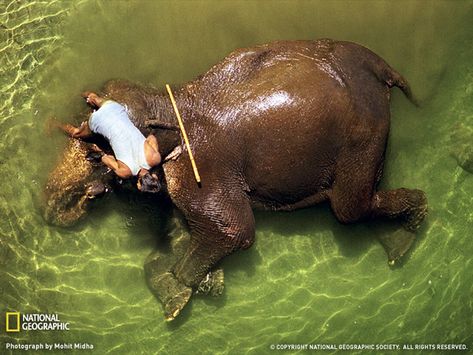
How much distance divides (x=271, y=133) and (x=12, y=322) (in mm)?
3326

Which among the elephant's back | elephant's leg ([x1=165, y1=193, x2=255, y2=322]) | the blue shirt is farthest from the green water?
the blue shirt

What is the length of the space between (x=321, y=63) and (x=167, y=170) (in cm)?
166

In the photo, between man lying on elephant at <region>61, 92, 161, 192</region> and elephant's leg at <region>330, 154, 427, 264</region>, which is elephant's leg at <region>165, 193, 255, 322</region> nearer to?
man lying on elephant at <region>61, 92, 161, 192</region>

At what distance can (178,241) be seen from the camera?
5945 millimetres

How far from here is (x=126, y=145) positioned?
4.74 metres

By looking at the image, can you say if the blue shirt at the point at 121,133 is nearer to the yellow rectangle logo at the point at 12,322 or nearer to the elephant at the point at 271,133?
the elephant at the point at 271,133

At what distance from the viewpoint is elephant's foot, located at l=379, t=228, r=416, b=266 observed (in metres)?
6.10

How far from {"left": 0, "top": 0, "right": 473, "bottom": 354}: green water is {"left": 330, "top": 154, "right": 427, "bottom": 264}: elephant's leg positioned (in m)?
0.19

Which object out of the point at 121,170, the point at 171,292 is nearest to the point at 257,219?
the point at 171,292

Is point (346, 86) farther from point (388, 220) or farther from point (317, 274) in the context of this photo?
point (317, 274)

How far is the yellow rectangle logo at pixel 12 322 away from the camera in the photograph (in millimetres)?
5914

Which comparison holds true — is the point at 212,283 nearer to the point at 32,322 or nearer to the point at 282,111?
the point at 32,322

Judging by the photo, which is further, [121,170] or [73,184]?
→ [73,184]

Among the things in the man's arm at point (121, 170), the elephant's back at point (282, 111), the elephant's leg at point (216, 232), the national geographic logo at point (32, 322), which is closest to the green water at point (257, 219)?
the national geographic logo at point (32, 322)
